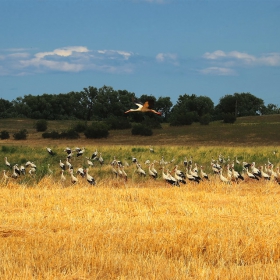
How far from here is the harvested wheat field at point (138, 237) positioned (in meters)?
8.39

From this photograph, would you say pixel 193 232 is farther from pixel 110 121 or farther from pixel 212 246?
pixel 110 121

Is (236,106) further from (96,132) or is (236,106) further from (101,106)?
(96,132)

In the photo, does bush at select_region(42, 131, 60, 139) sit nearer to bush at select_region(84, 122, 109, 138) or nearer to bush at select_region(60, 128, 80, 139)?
bush at select_region(60, 128, 80, 139)

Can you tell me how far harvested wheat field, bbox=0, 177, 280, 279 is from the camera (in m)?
8.39

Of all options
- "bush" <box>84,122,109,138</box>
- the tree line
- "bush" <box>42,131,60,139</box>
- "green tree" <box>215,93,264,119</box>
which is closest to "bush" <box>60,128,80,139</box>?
"bush" <box>42,131,60,139</box>

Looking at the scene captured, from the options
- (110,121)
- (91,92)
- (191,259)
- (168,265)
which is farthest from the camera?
(91,92)

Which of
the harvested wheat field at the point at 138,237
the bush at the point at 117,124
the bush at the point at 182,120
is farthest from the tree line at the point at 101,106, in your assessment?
the harvested wheat field at the point at 138,237

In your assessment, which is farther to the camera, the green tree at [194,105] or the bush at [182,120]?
the green tree at [194,105]

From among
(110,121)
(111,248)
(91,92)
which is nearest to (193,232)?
(111,248)

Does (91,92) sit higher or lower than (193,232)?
higher

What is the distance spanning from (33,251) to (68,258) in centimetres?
73

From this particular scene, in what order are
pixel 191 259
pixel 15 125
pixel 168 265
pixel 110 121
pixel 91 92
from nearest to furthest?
pixel 168 265
pixel 191 259
pixel 110 121
pixel 15 125
pixel 91 92

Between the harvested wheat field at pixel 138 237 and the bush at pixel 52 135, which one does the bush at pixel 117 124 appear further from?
the harvested wheat field at pixel 138 237

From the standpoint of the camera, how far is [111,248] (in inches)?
377
